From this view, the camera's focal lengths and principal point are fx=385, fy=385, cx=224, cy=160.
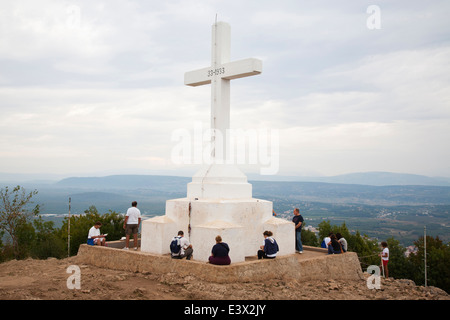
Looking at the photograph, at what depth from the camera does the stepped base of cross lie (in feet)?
34.2

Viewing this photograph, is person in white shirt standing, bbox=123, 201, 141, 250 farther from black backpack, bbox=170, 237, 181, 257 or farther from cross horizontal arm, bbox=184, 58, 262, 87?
cross horizontal arm, bbox=184, 58, 262, 87

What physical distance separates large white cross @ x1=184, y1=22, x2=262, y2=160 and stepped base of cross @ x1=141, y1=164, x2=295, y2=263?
2.69 feet

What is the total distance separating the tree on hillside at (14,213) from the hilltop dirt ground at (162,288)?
993 cm

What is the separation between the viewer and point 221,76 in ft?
39.2

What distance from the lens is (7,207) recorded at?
19375 mm

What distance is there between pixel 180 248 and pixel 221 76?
17.9 ft

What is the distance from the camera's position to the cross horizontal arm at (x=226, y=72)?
1128 cm

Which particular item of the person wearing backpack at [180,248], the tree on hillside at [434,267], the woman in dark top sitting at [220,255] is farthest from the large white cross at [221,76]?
the tree on hillside at [434,267]

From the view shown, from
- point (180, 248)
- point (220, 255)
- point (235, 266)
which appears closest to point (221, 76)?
point (180, 248)

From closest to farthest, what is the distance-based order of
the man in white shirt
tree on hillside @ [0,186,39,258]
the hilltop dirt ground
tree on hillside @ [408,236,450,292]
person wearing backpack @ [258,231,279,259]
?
the hilltop dirt ground < person wearing backpack @ [258,231,279,259] < the man in white shirt < tree on hillside @ [0,186,39,258] < tree on hillside @ [408,236,450,292]

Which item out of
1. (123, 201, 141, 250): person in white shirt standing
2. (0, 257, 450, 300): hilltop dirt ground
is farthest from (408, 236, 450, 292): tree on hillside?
(123, 201, 141, 250): person in white shirt standing

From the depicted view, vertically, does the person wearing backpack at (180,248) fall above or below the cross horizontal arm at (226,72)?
below

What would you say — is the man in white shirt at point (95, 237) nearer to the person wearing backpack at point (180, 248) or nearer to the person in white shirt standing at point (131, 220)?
the person in white shirt standing at point (131, 220)
